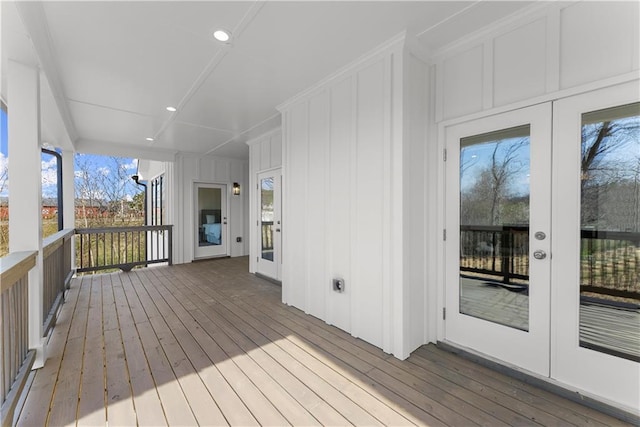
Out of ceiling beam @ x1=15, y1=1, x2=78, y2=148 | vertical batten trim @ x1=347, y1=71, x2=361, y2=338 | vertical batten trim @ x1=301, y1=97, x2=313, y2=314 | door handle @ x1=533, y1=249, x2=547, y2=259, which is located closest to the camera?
ceiling beam @ x1=15, y1=1, x2=78, y2=148

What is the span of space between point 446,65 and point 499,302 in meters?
2.07

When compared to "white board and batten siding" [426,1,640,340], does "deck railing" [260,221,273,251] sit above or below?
below

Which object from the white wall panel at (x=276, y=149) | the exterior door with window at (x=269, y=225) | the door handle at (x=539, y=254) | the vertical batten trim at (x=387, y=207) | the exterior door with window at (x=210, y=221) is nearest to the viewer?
the door handle at (x=539, y=254)

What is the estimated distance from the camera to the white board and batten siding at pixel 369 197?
Result: 2.27m

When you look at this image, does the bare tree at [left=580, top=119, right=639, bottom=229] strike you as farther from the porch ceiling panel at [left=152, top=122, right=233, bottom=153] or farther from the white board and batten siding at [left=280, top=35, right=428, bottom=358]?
the porch ceiling panel at [left=152, top=122, right=233, bottom=153]

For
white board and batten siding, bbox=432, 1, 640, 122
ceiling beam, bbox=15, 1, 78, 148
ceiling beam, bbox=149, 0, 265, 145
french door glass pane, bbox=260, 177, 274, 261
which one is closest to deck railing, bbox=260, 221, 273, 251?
french door glass pane, bbox=260, 177, 274, 261

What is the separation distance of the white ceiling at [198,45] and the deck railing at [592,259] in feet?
5.42

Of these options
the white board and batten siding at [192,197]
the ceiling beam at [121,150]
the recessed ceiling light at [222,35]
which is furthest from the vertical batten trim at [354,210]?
the ceiling beam at [121,150]

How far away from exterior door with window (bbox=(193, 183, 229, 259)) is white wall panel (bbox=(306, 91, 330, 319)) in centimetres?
439

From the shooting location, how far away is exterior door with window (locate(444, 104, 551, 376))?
1.92 meters

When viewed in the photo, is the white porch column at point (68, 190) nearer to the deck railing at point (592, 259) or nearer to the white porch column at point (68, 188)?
the white porch column at point (68, 188)

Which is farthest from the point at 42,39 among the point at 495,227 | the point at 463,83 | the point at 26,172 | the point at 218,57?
the point at 495,227

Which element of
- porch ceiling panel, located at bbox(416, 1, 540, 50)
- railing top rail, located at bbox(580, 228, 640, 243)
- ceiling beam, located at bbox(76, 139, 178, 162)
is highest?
porch ceiling panel, located at bbox(416, 1, 540, 50)

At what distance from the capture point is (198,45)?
2.36 meters
